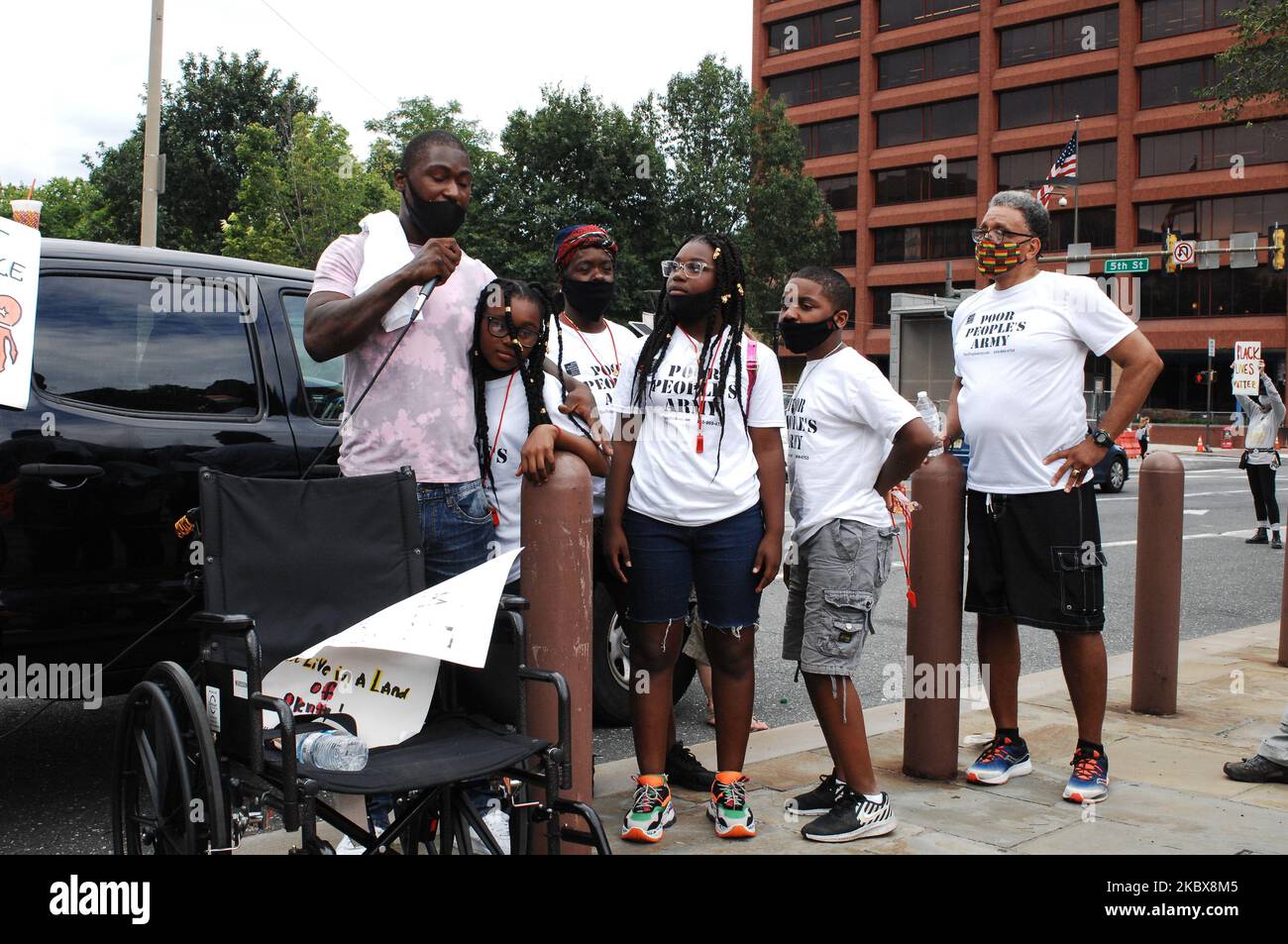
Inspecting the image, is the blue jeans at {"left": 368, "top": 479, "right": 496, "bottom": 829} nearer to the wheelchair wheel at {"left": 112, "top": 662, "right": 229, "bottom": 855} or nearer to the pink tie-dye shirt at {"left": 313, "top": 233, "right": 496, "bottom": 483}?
the pink tie-dye shirt at {"left": 313, "top": 233, "right": 496, "bottom": 483}

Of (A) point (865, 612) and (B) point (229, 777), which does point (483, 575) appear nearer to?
(B) point (229, 777)

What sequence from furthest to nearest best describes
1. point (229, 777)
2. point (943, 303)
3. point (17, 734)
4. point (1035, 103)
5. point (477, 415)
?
point (1035, 103), point (943, 303), point (17, 734), point (477, 415), point (229, 777)

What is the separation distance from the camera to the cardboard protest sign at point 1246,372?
1509 cm

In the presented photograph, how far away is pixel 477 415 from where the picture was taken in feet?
12.2

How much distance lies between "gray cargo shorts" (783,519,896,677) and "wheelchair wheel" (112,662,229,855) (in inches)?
76.1

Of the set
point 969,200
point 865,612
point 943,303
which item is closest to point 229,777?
point 865,612

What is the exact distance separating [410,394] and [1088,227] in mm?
55612

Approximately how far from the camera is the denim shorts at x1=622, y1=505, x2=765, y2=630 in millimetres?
3760

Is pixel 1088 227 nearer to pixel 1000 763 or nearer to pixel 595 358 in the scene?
pixel 1000 763

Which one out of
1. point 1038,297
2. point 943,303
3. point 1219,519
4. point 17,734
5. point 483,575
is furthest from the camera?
point 943,303

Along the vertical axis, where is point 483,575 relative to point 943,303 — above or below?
below

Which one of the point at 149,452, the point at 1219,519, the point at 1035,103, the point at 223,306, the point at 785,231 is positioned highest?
the point at 1035,103

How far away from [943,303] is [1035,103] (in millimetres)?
27037
